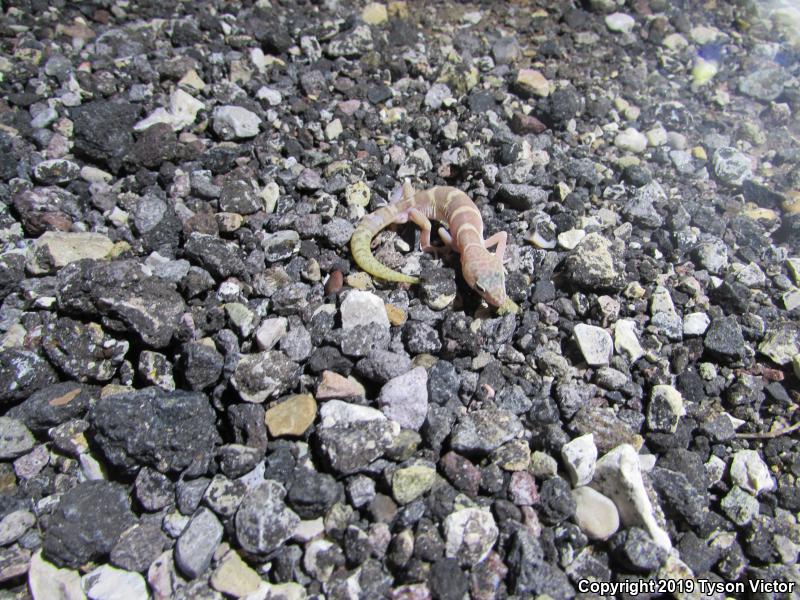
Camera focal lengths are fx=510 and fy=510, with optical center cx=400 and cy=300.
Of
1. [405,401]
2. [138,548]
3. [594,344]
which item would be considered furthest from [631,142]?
[138,548]

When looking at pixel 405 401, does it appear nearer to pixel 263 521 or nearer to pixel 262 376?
pixel 262 376

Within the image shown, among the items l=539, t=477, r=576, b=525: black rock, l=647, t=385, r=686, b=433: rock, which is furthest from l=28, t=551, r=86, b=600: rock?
l=647, t=385, r=686, b=433: rock

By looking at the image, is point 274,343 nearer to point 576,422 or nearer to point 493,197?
point 576,422

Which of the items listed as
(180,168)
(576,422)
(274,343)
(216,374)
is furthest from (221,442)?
(180,168)

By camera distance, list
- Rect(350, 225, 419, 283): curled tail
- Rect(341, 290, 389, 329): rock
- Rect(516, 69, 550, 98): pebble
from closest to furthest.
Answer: Rect(341, 290, 389, 329): rock
Rect(350, 225, 419, 283): curled tail
Rect(516, 69, 550, 98): pebble

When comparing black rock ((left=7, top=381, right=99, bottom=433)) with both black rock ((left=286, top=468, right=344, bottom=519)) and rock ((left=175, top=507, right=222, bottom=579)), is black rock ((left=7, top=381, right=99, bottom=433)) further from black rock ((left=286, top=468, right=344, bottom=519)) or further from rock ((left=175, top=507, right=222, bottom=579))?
black rock ((left=286, top=468, right=344, bottom=519))

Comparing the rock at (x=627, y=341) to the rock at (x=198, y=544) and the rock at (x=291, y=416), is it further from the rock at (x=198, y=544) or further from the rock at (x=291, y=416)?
the rock at (x=198, y=544)
